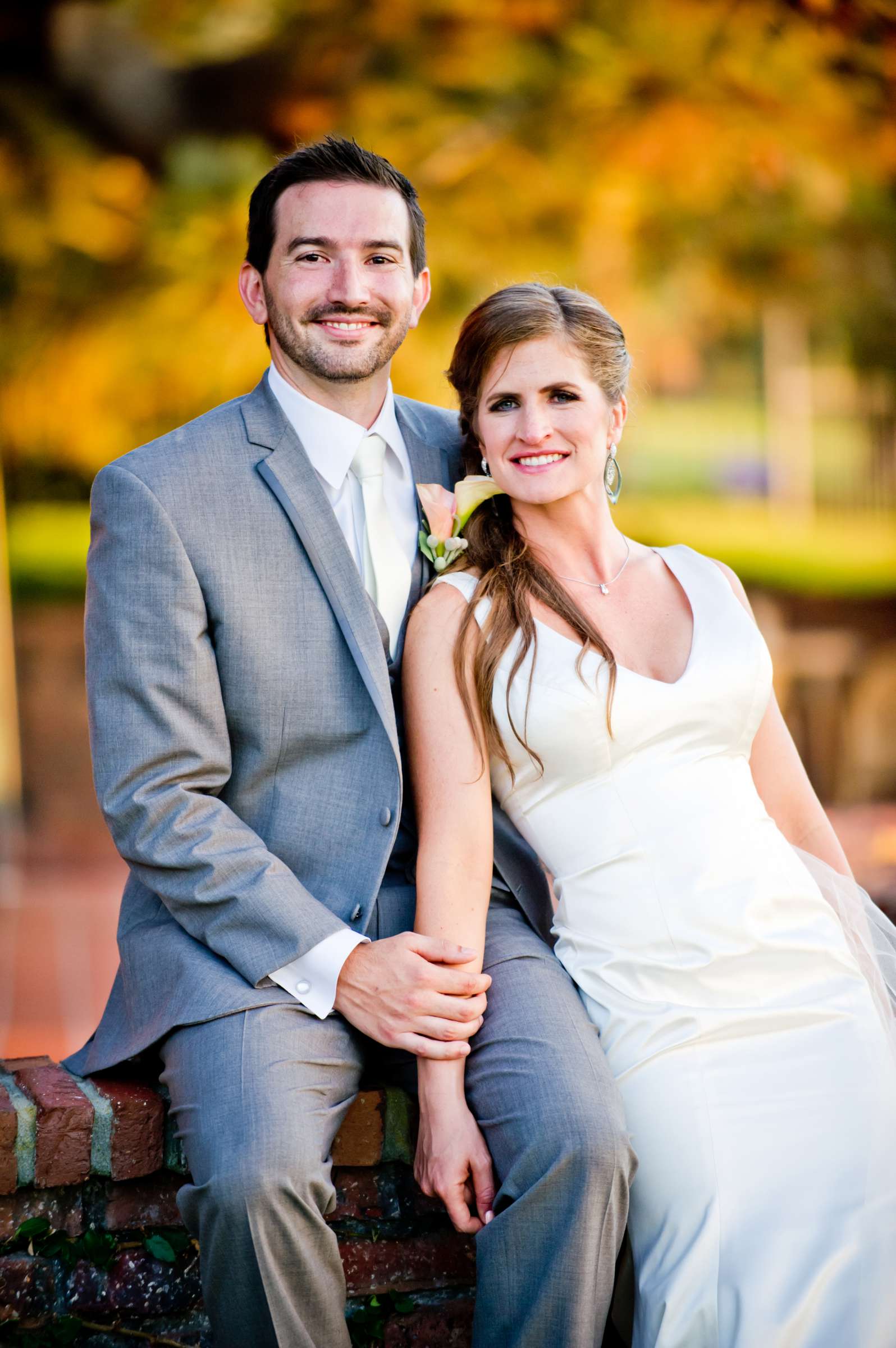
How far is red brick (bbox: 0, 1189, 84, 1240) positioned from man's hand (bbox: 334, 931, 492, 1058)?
508 mm

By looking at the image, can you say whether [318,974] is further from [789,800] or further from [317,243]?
[317,243]

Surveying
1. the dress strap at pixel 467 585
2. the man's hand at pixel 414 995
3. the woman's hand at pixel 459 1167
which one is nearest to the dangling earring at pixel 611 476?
the dress strap at pixel 467 585

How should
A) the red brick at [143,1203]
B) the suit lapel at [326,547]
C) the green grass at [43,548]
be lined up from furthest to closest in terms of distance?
the green grass at [43,548] → the suit lapel at [326,547] → the red brick at [143,1203]

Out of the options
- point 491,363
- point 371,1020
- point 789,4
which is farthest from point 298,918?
point 789,4

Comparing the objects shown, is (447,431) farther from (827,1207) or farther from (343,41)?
(343,41)

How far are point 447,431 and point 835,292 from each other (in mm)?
6176

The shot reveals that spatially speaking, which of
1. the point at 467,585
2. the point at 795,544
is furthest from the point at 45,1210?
the point at 795,544

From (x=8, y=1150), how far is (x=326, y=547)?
43.2 inches

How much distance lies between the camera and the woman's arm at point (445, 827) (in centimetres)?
203

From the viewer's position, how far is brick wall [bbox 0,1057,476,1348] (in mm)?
2031

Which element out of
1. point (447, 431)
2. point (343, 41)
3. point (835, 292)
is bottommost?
point (447, 431)

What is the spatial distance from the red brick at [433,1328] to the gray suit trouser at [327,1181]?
0.20 meters

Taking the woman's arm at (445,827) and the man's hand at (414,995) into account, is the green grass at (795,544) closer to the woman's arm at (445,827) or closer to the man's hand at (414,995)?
the woman's arm at (445,827)

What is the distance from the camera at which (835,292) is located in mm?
8188
